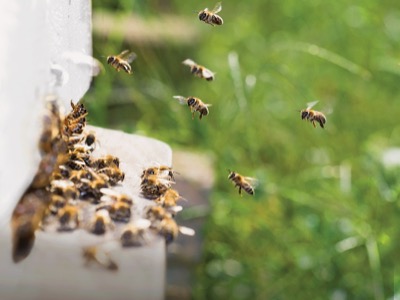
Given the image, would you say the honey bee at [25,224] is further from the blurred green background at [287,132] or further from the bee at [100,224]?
the blurred green background at [287,132]

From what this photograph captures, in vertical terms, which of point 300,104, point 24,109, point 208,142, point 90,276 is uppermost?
point 300,104

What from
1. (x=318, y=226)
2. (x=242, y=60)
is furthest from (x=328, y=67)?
(x=318, y=226)

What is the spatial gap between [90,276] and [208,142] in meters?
1.74

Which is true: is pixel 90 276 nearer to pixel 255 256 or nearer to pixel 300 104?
pixel 255 256

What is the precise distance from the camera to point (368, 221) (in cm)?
247

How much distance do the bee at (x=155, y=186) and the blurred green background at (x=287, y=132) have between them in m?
1.08

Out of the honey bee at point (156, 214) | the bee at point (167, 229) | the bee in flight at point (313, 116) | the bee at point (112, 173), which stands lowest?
the bee at point (167, 229)

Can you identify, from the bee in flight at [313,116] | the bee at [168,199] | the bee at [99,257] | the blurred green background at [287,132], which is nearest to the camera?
the bee at [99,257]

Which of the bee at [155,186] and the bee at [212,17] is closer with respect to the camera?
the bee at [155,186]

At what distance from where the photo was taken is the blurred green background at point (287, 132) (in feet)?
8.22

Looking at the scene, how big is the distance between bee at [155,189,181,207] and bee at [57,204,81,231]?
12 cm

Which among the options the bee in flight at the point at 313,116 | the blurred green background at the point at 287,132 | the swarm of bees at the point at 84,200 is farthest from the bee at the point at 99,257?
the blurred green background at the point at 287,132

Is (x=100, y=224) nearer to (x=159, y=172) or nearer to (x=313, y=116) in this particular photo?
(x=159, y=172)

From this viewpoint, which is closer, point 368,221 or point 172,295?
point 368,221
